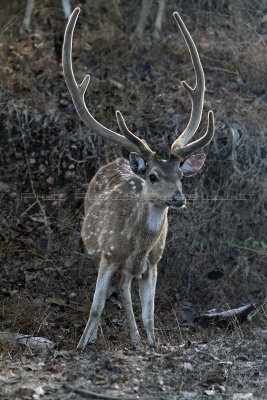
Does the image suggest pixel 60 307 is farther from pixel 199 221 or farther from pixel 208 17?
pixel 208 17

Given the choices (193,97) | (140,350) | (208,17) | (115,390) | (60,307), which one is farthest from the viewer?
(208,17)

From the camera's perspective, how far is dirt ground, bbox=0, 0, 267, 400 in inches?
346

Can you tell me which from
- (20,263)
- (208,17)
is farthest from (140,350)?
(208,17)

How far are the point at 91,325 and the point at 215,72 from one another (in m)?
5.84

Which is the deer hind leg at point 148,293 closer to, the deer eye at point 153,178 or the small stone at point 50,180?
the deer eye at point 153,178

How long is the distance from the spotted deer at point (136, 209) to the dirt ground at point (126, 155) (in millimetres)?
421

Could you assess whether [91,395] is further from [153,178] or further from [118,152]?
[118,152]

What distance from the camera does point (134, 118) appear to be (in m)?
12.3

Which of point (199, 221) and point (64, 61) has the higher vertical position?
point (64, 61)

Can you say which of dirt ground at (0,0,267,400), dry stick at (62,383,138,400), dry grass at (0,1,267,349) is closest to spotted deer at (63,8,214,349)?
dirt ground at (0,0,267,400)

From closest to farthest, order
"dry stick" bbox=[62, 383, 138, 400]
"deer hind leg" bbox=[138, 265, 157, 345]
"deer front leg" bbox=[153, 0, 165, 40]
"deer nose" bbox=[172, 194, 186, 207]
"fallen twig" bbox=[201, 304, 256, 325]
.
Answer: "dry stick" bbox=[62, 383, 138, 400], "deer nose" bbox=[172, 194, 186, 207], "deer hind leg" bbox=[138, 265, 157, 345], "fallen twig" bbox=[201, 304, 256, 325], "deer front leg" bbox=[153, 0, 165, 40]

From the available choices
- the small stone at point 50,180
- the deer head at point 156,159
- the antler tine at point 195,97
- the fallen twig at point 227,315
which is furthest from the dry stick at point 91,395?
the small stone at point 50,180

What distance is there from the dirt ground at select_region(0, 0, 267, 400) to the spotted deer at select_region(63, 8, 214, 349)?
42 centimetres

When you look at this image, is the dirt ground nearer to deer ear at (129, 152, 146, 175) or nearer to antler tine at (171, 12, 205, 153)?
antler tine at (171, 12, 205, 153)
